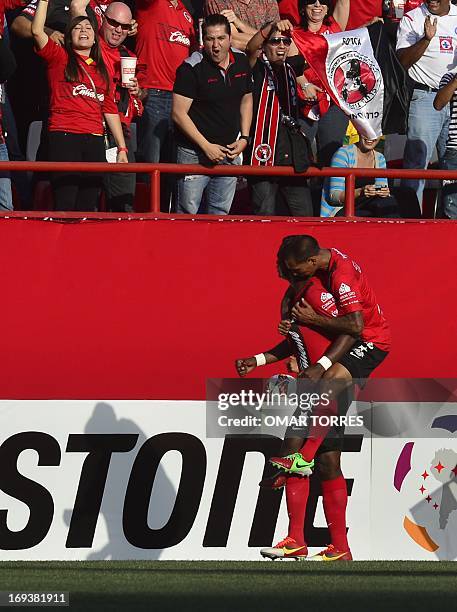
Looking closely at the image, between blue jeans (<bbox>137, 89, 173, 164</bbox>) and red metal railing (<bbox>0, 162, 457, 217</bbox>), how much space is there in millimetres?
738

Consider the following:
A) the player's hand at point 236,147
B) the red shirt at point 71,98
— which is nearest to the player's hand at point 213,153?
the player's hand at point 236,147

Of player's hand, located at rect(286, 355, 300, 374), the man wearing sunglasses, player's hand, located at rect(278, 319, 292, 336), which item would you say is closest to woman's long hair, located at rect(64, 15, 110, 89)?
the man wearing sunglasses

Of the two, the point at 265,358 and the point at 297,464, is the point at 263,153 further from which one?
the point at 297,464

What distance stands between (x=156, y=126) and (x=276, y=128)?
3.67 ft

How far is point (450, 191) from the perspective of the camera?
1235 centimetres

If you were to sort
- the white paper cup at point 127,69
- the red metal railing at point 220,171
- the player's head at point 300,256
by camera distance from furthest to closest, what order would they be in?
1. the white paper cup at point 127,69
2. the red metal railing at point 220,171
3. the player's head at point 300,256

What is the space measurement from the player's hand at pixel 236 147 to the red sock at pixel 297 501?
9.65 feet

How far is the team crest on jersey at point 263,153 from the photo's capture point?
11.9 m

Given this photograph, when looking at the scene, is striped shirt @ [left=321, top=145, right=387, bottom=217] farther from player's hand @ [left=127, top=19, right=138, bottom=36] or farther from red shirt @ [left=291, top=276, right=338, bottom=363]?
player's hand @ [left=127, top=19, right=138, bottom=36]

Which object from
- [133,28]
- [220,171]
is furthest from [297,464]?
[133,28]

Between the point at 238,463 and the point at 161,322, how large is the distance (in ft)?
4.33

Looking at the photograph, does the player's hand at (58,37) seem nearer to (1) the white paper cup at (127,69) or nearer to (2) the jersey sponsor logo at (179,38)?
(1) the white paper cup at (127,69)

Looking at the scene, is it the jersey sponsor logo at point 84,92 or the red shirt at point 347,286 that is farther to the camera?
the jersey sponsor logo at point 84,92

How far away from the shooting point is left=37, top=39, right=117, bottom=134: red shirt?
11531 mm
